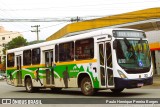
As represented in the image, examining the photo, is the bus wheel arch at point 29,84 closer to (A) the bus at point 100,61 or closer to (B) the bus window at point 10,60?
(B) the bus window at point 10,60

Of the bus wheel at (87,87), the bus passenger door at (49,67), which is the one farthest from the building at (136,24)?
the bus wheel at (87,87)

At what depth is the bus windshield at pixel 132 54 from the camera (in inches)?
623

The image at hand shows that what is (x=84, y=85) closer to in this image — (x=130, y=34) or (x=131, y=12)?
(x=130, y=34)

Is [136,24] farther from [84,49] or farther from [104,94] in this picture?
[84,49]

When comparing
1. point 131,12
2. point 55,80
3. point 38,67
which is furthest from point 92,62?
point 131,12

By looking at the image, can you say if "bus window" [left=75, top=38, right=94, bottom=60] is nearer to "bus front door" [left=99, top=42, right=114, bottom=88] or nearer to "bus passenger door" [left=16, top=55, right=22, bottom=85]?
"bus front door" [left=99, top=42, right=114, bottom=88]

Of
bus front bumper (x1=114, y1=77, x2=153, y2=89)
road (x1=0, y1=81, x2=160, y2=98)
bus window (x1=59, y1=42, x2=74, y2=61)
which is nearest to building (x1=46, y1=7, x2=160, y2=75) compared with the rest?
road (x1=0, y1=81, x2=160, y2=98)

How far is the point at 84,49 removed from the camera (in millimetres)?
17484

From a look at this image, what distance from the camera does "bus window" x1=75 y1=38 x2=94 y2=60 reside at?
55.7 feet

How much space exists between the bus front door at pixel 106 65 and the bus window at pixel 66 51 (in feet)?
7.70

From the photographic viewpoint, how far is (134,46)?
53.6 feet

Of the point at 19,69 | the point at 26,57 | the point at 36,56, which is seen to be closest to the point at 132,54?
the point at 36,56

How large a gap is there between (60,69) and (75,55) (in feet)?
5.58

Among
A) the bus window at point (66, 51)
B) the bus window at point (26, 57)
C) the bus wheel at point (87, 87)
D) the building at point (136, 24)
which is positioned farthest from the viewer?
the building at point (136, 24)
